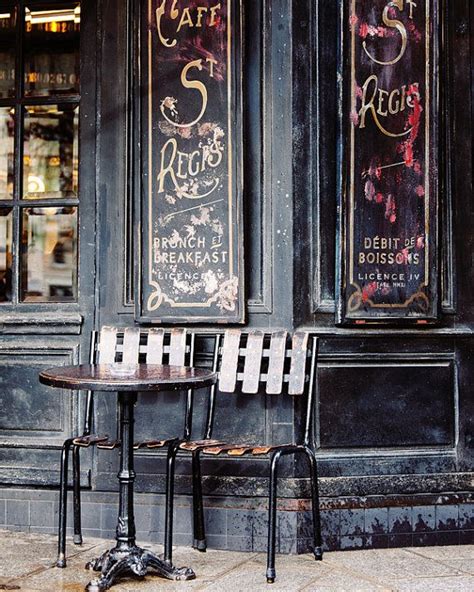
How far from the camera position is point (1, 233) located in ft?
16.9

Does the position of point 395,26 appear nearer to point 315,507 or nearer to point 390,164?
point 390,164

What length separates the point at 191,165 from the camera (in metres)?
4.67

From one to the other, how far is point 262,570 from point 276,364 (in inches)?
38.5

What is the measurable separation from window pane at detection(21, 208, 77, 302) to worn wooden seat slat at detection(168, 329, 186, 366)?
28.5 inches

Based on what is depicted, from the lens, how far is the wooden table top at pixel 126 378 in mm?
3547

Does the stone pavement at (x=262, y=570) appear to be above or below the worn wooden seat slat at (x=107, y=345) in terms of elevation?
below

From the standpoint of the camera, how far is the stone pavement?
390cm

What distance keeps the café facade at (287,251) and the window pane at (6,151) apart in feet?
1.69

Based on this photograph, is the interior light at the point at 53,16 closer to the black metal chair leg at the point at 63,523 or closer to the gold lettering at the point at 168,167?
the gold lettering at the point at 168,167

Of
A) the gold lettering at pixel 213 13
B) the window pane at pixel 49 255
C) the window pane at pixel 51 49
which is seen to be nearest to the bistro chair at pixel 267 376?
the window pane at pixel 49 255

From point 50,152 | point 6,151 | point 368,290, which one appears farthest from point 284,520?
point 6,151

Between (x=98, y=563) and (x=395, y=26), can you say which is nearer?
(x=98, y=563)

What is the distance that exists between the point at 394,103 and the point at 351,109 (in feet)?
0.79

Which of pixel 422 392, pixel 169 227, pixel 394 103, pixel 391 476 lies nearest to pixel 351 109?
pixel 394 103
